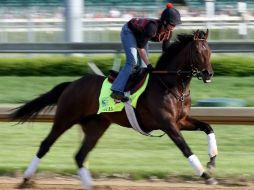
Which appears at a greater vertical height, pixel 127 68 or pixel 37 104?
pixel 127 68

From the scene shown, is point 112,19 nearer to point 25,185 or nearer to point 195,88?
point 195,88

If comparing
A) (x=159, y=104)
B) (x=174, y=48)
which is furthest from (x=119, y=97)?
(x=174, y=48)

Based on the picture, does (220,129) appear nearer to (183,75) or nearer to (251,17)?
(183,75)

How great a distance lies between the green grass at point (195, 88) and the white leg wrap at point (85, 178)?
5185 millimetres

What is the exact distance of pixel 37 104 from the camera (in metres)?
8.65

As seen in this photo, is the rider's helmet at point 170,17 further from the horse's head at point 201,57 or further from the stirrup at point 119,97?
the stirrup at point 119,97

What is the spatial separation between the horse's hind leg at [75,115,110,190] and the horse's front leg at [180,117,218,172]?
103 cm

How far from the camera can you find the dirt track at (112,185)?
25.6ft

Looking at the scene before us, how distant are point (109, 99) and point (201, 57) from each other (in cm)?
121

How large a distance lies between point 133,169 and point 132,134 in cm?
237

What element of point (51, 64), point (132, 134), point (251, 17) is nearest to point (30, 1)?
point (251, 17)

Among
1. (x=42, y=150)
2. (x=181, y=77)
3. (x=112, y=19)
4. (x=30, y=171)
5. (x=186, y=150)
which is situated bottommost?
(x=112, y=19)

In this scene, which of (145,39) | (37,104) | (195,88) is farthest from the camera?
(195,88)

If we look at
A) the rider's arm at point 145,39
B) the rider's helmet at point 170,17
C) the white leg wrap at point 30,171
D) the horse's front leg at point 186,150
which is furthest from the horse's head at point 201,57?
the white leg wrap at point 30,171
